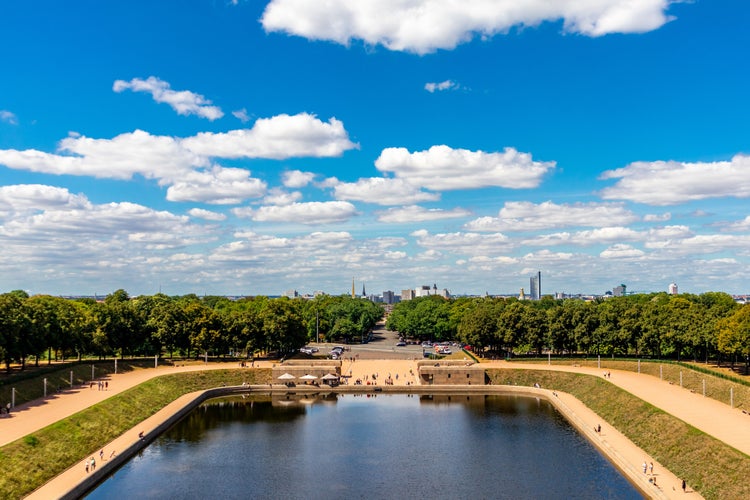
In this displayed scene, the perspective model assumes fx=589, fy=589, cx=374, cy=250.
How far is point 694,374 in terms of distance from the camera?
88250mm

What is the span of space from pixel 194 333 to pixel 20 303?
106ft

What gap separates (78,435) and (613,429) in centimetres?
6085

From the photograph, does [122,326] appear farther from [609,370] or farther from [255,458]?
[609,370]

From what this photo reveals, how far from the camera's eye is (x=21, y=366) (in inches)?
3679

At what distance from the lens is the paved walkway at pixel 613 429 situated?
54.8 metres

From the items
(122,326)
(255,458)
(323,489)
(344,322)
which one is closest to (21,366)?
(122,326)

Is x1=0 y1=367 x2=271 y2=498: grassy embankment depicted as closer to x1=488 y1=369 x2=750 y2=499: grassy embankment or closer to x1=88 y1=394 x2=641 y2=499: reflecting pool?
x1=88 y1=394 x2=641 y2=499: reflecting pool

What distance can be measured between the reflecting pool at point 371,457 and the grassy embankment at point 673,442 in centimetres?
560

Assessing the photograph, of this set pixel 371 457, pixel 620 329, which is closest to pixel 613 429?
pixel 371 457

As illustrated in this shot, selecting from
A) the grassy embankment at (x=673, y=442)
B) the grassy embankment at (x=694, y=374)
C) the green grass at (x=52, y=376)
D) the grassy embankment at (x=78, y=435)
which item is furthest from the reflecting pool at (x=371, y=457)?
the grassy embankment at (x=694, y=374)

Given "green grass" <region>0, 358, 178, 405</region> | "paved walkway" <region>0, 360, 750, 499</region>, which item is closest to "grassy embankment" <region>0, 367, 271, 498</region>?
"paved walkway" <region>0, 360, 750, 499</region>

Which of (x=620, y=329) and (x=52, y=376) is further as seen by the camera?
(x=620, y=329)

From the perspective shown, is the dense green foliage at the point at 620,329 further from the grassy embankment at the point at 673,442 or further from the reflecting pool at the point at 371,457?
the reflecting pool at the point at 371,457

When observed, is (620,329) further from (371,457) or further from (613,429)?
(371,457)
